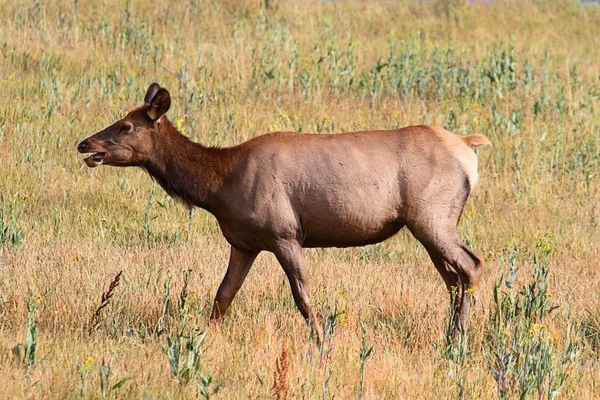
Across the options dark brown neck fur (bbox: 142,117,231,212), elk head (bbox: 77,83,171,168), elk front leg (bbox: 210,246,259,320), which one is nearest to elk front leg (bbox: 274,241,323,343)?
elk front leg (bbox: 210,246,259,320)

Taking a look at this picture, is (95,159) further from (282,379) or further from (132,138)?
(282,379)

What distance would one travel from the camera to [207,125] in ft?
42.1

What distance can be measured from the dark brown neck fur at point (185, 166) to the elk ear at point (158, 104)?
0.38ft

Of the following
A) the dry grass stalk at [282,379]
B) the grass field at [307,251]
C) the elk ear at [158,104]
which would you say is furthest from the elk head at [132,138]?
the dry grass stalk at [282,379]

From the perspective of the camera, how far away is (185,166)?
7.84m

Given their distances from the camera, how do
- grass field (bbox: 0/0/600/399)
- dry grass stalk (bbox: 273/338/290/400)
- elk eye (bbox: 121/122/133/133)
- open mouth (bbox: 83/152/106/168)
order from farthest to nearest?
elk eye (bbox: 121/122/133/133), open mouth (bbox: 83/152/106/168), grass field (bbox: 0/0/600/399), dry grass stalk (bbox: 273/338/290/400)

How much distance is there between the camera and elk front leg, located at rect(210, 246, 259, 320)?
7707 millimetres

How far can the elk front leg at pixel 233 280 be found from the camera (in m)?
7.71

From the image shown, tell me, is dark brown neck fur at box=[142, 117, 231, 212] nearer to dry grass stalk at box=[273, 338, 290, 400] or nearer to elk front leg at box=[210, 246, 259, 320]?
elk front leg at box=[210, 246, 259, 320]

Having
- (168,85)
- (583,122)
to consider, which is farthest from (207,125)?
(583,122)

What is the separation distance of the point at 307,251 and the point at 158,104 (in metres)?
2.28

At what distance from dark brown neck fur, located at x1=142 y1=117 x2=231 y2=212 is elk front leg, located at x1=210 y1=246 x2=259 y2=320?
1.39 feet

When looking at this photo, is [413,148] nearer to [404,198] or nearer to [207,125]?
[404,198]

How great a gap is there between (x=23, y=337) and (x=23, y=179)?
443cm
